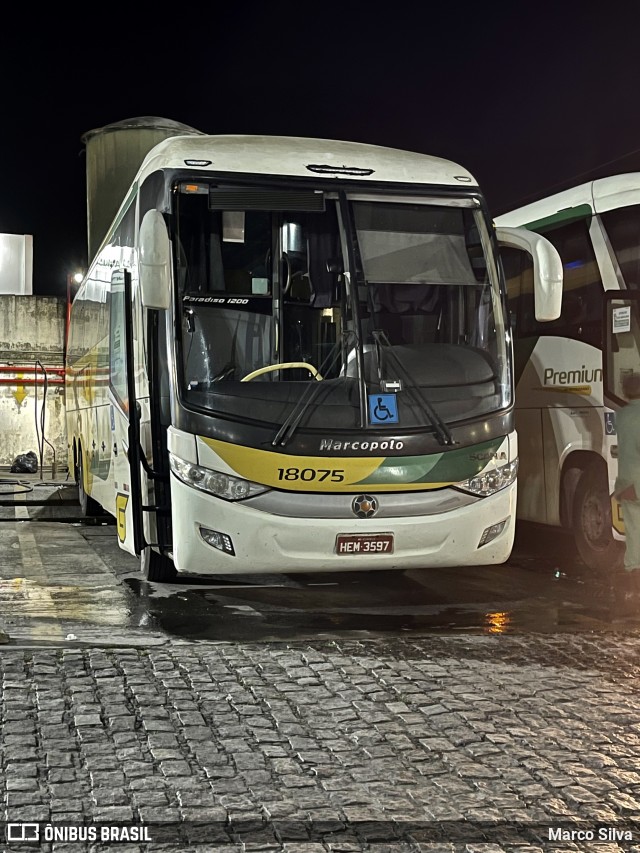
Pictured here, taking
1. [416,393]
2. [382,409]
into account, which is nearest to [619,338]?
[416,393]

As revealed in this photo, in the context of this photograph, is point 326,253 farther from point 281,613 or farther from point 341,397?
point 281,613

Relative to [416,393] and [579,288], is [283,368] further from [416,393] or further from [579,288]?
[579,288]

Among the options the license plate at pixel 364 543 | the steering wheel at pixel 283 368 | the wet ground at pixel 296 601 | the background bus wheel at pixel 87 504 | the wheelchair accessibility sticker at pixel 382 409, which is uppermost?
the steering wheel at pixel 283 368

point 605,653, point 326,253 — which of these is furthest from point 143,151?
point 605,653

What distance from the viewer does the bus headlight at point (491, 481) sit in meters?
8.21

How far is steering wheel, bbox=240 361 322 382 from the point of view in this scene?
818cm

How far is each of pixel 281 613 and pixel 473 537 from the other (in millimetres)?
1613

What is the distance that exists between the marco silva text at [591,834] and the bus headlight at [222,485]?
4059 millimetres

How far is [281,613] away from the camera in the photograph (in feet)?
28.1

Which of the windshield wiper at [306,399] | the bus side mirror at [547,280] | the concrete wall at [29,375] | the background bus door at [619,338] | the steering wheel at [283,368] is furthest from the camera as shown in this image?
the concrete wall at [29,375]

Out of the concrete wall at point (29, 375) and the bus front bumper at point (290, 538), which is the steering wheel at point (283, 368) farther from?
the concrete wall at point (29, 375)

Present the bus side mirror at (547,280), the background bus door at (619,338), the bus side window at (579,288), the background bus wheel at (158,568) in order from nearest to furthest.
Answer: the bus side mirror at (547,280) < the background bus wheel at (158,568) < the background bus door at (619,338) < the bus side window at (579,288)

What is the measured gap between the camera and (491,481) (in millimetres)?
8312

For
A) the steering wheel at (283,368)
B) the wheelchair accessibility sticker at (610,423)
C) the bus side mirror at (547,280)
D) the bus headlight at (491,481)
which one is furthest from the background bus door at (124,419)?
the wheelchair accessibility sticker at (610,423)
